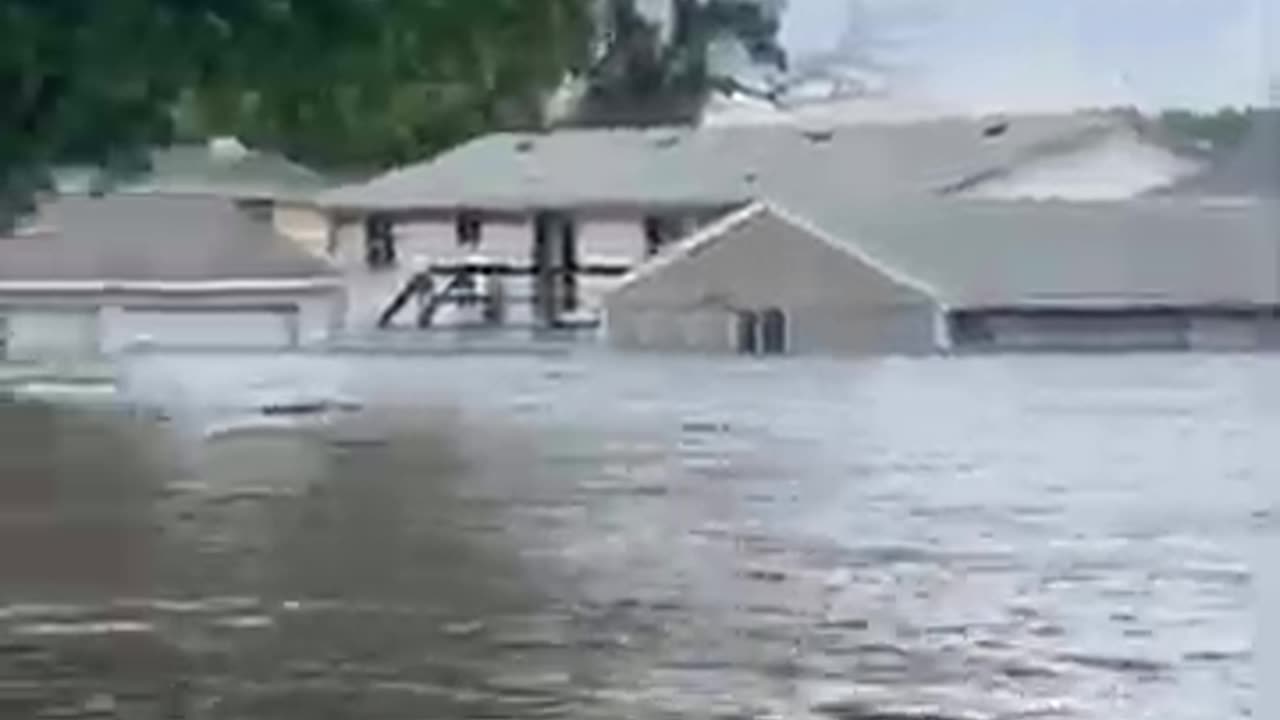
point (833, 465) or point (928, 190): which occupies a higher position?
point (928, 190)

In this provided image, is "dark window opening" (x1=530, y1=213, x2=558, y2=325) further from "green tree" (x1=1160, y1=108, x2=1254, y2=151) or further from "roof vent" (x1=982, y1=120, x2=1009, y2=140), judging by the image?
"green tree" (x1=1160, y1=108, x2=1254, y2=151)

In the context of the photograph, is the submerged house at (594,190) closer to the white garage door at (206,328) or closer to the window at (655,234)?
the window at (655,234)

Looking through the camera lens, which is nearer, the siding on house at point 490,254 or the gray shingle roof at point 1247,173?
the gray shingle roof at point 1247,173

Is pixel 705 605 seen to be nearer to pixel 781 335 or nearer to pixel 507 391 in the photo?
pixel 507 391

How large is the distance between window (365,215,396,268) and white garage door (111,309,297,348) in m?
1.00

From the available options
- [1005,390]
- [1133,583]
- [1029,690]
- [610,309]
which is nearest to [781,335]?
[610,309]

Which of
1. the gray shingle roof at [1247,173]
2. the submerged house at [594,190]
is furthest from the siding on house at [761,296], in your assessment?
the gray shingle roof at [1247,173]

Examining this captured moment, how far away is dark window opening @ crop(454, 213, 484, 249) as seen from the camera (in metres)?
31.4

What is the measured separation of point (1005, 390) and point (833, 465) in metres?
6.81

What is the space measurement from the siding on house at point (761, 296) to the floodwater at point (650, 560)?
5.84 metres

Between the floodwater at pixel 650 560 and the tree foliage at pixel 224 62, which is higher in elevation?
the tree foliage at pixel 224 62

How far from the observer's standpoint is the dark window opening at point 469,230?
103 feet

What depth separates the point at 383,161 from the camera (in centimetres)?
2938

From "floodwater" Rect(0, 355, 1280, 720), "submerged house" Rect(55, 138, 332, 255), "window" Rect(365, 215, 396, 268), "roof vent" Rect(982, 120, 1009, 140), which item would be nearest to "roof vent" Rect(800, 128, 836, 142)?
"roof vent" Rect(982, 120, 1009, 140)
